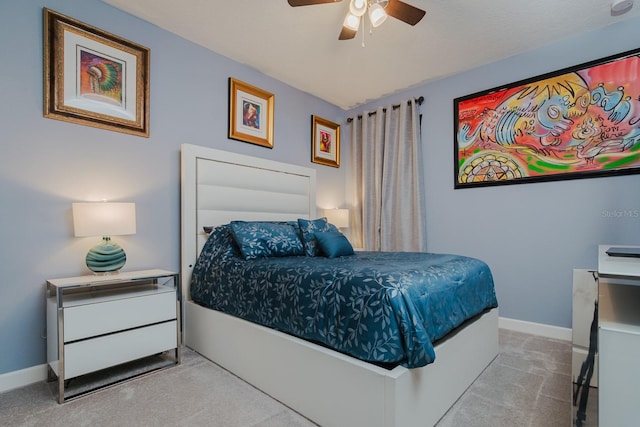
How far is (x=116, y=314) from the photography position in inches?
75.5

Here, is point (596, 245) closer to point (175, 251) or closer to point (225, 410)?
point (225, 410)

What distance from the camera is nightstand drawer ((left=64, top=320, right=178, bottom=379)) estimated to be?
5.78 feet

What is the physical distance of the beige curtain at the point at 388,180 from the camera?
3627mm

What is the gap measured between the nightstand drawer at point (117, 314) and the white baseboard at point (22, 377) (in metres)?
0.52

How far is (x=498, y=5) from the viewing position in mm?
2287

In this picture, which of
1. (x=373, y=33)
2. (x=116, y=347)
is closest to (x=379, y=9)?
(x=373, y=33)

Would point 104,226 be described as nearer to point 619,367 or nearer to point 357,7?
point 357,7

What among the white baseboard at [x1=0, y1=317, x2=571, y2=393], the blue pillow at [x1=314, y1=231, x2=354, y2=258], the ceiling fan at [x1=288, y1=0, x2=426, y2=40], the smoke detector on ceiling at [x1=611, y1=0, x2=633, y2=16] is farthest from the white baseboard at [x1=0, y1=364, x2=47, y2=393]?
the smoke detector on ceiling at [x1=611, y1=0, x2=633, y2=16]

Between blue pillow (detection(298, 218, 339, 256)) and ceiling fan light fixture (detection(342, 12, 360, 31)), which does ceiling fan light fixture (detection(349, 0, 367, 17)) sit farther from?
blue pillow (detection(298, 218, 339, 256))

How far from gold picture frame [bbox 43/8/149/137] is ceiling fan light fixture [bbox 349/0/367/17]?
5.43 ft

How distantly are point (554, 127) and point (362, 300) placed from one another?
2.62 meters

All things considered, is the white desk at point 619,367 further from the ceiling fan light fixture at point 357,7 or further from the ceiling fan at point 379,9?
the ceiling fan light fixture at point 357,7

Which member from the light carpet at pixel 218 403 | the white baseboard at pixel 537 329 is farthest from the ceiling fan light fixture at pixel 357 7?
the white baseboard at pixel 537 329

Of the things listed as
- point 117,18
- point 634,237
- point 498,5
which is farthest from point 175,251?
point 634,237
